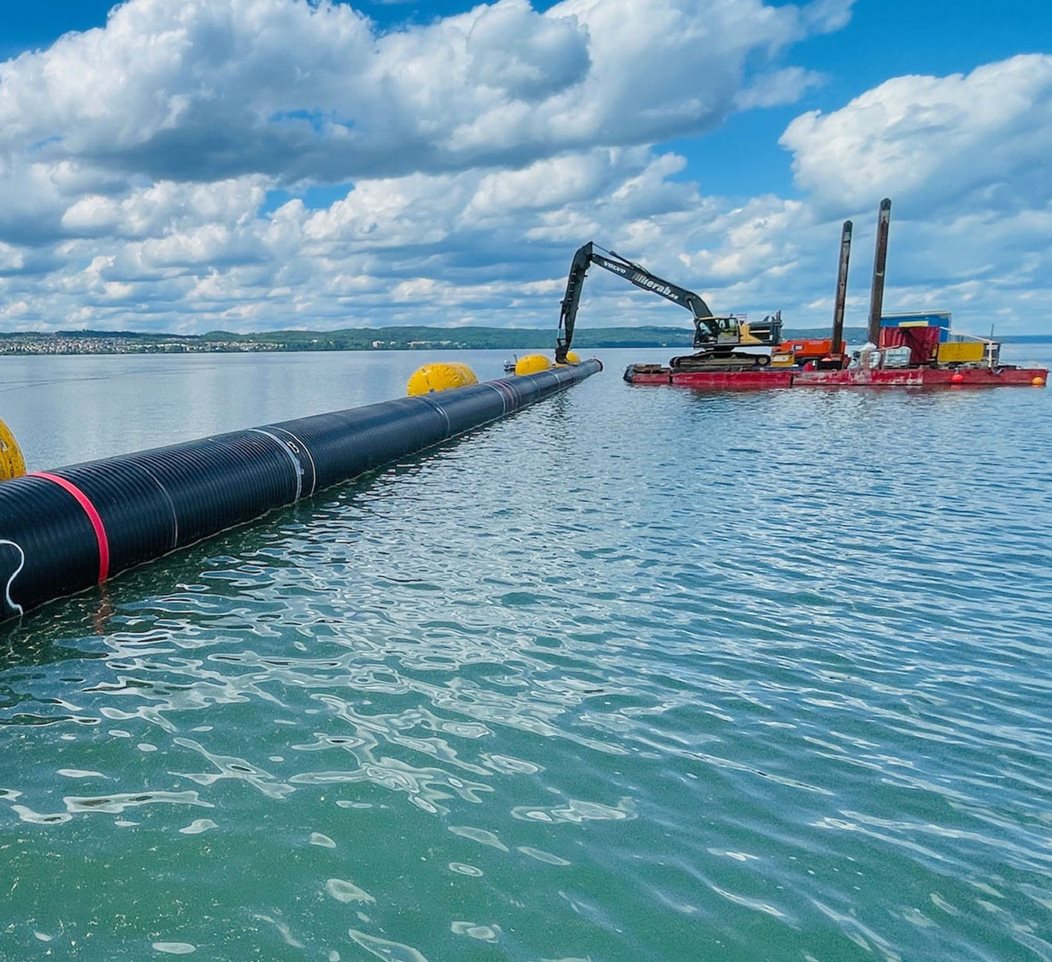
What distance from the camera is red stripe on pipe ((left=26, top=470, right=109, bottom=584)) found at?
349 inches

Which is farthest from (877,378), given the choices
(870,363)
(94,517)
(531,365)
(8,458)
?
(8,458)

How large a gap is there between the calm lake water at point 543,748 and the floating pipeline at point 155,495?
408 millimetres

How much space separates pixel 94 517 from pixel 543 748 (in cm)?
673

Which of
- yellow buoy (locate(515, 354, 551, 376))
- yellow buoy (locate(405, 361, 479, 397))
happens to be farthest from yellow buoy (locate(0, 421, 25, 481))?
yellow buoy (locate(515, 354, 551, 376))

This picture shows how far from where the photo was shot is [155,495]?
399 inches

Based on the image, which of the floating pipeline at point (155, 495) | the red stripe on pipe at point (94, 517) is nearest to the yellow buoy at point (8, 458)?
the floating pipeline at point (155, 495)

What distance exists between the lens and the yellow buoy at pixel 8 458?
9.94 m

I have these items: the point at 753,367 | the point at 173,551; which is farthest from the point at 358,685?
the point at 753,367

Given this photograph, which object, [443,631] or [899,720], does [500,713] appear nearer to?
[443,631]

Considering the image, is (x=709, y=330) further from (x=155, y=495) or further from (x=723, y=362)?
(x=155, y=495)

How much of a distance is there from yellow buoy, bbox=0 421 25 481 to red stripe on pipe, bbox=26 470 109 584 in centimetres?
129

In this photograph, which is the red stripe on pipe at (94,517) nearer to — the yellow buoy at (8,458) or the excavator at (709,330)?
the yellow buoy at (8,458)

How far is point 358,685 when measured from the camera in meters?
6.23

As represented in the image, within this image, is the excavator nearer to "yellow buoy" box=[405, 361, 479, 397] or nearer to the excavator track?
the excavator track
